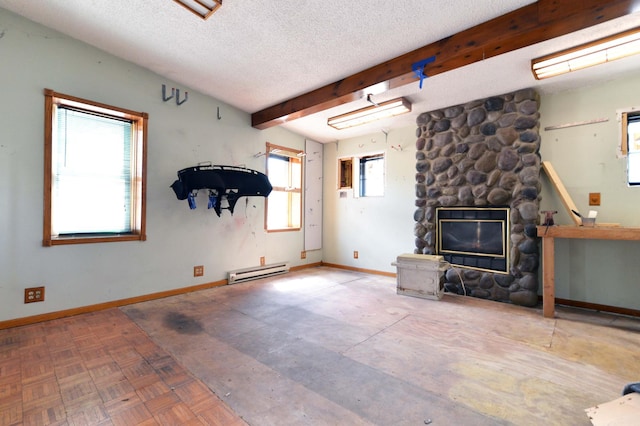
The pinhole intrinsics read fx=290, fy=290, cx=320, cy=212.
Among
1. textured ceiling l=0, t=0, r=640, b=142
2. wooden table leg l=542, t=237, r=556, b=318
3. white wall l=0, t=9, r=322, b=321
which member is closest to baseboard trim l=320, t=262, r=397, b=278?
white wall l=0, t=9, r=322, b=321

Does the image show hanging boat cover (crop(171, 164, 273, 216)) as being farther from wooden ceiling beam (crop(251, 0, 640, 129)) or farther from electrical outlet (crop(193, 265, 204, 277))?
wooden ceiling beam (crop(251, 0, 640, 129))

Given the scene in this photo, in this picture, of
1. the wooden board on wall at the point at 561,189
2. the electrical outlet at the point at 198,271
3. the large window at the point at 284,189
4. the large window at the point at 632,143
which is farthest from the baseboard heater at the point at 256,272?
the large window at the point at 632,143

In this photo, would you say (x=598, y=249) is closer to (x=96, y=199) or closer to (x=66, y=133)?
(x=96, y=199)

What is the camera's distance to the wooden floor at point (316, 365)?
162 centimetres

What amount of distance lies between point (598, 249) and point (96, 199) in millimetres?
5816

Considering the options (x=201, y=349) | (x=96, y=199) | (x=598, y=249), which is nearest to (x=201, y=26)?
(x=96, y=199)

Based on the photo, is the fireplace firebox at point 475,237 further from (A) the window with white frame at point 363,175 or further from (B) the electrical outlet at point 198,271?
(B) the electrical outlet at point 198,271

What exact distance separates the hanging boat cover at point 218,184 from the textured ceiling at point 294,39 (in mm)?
1160

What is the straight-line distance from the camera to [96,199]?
3357mm

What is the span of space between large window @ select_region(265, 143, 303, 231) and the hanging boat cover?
36.0 inches

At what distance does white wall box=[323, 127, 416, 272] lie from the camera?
4.86 meters

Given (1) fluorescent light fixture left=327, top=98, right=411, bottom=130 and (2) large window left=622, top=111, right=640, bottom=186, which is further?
(1) fluorescent light fixture left=327, top=98, right=411, bottom=130

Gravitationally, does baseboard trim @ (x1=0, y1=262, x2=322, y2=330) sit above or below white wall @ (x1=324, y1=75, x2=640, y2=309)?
below

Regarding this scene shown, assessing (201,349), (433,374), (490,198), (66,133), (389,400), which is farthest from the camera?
(490,198)
